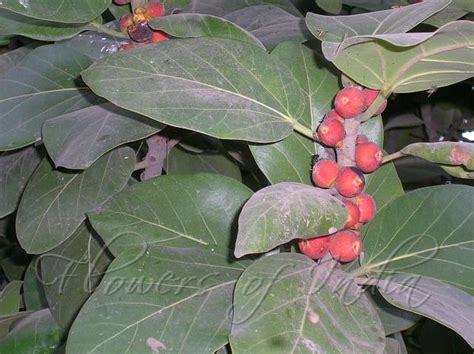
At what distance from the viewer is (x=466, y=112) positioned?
7.53ft

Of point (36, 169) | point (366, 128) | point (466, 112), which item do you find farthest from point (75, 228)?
point (466, 112)

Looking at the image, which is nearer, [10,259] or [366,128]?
[366,128]

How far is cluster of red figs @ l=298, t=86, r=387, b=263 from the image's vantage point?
33.6 inches

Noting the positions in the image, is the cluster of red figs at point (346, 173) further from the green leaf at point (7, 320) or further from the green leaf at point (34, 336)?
the green leaf at point (7, 320)

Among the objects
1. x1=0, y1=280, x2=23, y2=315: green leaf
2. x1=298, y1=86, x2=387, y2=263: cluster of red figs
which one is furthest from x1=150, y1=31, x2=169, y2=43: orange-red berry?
x1=0, y1=280, x2=23, y2=315: green leaf

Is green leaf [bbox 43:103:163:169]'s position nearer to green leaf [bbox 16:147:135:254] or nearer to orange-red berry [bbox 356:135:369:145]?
green leaf [bbox 16:147:135:254]

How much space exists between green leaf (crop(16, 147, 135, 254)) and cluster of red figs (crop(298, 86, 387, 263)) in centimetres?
34

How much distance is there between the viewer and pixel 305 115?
0.98m

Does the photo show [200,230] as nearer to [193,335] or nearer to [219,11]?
[193,335]

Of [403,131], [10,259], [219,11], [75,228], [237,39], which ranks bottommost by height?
[403,131]

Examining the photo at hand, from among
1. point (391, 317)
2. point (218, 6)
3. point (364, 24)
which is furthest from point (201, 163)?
point (364, 24)

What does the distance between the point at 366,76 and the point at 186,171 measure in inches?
24.0

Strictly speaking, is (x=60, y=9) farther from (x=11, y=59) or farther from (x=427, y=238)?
(x=427, y=238)

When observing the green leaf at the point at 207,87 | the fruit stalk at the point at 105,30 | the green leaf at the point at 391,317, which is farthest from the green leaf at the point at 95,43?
the green leaf at the point at 391,317
